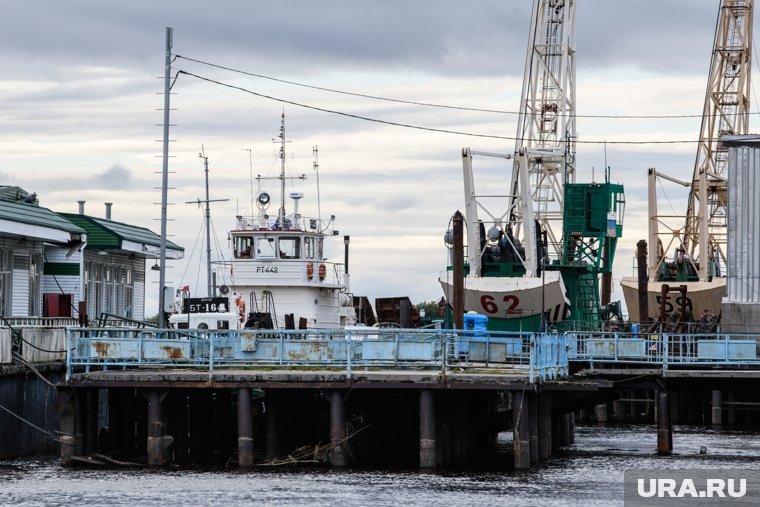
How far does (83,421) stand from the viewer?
123ft

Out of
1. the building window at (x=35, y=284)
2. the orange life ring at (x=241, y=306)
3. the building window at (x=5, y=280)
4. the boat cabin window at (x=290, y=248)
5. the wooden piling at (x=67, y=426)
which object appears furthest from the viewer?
the boat cabin window at (x=290, y=248)

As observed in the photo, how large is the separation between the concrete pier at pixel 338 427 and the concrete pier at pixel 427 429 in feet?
6.47

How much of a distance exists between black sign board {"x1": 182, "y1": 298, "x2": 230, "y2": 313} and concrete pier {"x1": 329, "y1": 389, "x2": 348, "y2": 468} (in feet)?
58.5

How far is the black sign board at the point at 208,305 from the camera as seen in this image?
177 ft

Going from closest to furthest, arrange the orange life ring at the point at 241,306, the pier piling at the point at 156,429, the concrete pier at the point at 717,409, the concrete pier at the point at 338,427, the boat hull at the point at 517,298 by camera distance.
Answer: the concrete pier at the point at 338,427 < the pier piling at the point at 156,429 < the orange life ring at the point at 241,306 < the concrete pier at the point at 717,409 < the boat hull at the point at 517,298

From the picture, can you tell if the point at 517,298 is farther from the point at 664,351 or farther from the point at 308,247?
the point at 664,351

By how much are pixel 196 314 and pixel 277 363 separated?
17.2m

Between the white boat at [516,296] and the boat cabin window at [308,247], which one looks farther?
the white boat at [516,296]

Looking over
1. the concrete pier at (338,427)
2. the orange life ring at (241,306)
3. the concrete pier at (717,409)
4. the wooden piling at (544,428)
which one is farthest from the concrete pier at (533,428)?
the concrete pier at (717,409)

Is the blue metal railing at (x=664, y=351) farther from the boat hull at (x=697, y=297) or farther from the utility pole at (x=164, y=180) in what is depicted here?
the boat hull at (x=697, y=297)

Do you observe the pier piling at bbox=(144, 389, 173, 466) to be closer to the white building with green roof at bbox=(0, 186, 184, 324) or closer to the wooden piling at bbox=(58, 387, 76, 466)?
the wooden piling at bbox=(58, 387, 76, 466)

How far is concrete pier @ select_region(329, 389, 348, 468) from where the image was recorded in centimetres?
3650

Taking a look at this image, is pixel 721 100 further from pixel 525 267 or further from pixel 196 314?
pixel 196 314

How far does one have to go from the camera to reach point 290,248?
59.5 m
